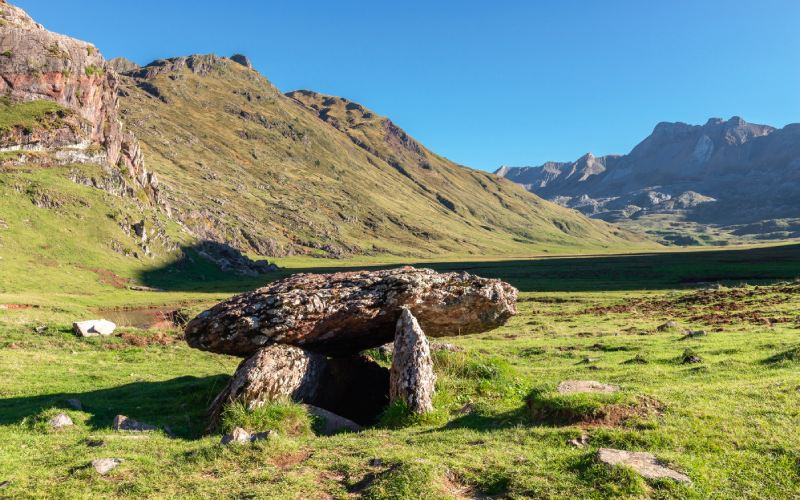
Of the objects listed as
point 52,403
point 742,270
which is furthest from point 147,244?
point 742,270

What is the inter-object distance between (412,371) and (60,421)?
1271 centimetres

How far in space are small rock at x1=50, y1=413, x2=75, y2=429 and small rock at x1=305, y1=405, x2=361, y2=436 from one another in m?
8.44

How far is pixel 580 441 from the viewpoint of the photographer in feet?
38.4

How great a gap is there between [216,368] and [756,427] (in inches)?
1095

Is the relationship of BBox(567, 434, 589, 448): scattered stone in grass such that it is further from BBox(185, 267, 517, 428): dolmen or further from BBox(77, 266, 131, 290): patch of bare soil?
BBox(77, 266, 131, 290): patch of bare soil

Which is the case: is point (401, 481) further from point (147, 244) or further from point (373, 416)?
point (147, 244)

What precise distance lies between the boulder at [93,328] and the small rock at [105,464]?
88.2 feet

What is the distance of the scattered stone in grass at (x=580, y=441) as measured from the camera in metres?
11.5

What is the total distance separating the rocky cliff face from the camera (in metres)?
116

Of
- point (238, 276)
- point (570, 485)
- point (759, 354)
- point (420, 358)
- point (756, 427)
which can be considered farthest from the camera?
point (238, 276)

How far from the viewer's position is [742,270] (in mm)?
107062

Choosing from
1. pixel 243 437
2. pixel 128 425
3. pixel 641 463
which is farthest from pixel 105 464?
pixel 641 463

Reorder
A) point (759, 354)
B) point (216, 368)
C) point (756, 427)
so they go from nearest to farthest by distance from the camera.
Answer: point (756, 427) → point (759, 354) → point (216, 368)

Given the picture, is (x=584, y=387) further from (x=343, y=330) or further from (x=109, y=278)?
(x=109, y=278)
